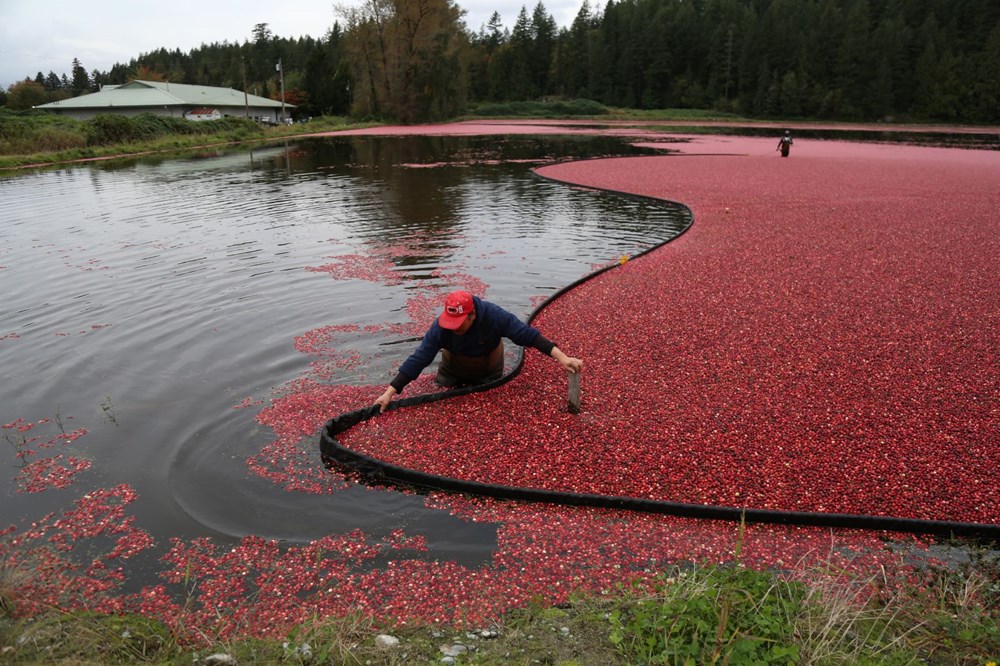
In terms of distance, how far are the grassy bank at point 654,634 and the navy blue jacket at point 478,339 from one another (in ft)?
7.35

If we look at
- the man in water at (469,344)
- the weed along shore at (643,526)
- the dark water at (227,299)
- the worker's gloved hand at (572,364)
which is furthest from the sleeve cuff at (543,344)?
the dark water at (227,299)

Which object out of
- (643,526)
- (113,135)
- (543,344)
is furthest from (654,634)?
(113,135)

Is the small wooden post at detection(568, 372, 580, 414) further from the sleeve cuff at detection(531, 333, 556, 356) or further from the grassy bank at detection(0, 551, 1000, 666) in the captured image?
the grassy bank at detection(0, 551, 1000, 666)

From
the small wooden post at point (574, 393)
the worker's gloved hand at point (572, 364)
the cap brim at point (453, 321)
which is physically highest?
the cap brim at point (453, 321)

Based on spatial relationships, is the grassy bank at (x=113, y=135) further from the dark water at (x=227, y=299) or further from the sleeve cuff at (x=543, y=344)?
the sleeve cuff at (x=543, y=344)

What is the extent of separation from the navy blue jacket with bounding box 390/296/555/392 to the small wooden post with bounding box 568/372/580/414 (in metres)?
0.28

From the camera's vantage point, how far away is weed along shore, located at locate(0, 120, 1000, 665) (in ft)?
9.07

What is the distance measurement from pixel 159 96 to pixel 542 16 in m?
64.4

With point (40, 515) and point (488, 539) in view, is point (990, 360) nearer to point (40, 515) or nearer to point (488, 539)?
point (488, 539)

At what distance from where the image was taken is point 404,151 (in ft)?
101

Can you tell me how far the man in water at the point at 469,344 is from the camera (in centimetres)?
493

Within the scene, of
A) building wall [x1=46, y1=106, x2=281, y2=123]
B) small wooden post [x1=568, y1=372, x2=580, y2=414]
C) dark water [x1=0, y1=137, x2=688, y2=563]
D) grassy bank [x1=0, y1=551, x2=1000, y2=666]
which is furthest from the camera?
building wall [x1=46, y1=106, x2=281, y2=123]

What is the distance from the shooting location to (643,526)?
3852 millimetres

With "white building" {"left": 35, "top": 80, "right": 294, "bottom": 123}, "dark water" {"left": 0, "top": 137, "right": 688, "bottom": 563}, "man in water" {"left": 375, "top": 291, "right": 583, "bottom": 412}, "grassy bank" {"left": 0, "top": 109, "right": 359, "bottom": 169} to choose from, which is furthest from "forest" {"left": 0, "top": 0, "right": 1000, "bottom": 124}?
"man in water" {"left": 375, "top": 291, "right": 583, "bottom": 412}
